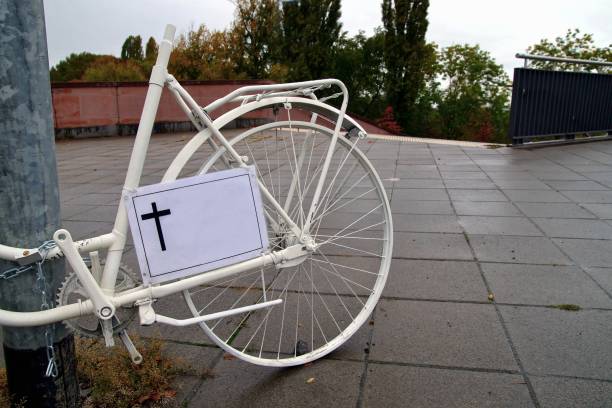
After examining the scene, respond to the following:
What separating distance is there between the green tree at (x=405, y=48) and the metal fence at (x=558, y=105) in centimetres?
917

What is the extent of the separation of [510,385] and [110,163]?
7889mm

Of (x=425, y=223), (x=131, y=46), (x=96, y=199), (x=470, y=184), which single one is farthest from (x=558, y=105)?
(x=131, y=46)

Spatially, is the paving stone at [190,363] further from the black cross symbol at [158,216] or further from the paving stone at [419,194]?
the paving stone at [419,194]

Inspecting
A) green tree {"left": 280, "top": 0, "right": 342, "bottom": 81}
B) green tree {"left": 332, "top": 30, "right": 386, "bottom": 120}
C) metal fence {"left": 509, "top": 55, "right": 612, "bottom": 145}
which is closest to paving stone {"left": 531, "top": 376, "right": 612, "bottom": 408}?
metal fence {"left": 509, "top": 55, "right": 612, "bottom": 145}

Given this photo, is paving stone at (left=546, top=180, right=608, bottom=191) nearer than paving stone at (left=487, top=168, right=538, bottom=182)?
Yes

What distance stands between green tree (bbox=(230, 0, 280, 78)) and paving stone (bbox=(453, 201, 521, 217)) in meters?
13.3

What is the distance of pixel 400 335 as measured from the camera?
277 centimetres

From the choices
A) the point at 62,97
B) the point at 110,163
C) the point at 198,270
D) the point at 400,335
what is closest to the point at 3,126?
the point at 198,270

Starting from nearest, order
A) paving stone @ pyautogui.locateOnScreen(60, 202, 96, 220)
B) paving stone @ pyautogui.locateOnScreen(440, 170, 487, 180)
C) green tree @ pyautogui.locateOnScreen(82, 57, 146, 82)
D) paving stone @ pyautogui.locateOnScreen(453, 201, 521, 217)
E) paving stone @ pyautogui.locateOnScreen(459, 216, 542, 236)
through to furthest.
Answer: paving stone @ pyautogui.locateOnScreen(459, 216, 542, 236)
paving stone @ pyautogui.locateOnScreen(453, 201, 521, 217)
paving stone @ pyautogui.locateOnScreen(60, 202, 96, 220)
paving stone @ pyautogui.locateOnScreen(440, 170, 487, 180)
green tree @ pyautogui.locateOnScreen(82, 57, 146, 82)

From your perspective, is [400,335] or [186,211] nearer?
[186,211]

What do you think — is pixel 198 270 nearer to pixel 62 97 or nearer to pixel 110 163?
pixel 110 163

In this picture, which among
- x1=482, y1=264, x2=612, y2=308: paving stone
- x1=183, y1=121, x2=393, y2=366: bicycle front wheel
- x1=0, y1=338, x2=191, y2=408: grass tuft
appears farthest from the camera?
x1=482, y1=264, x2=612, y2=308: paving stone

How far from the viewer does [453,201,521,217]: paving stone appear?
5210 millimetres

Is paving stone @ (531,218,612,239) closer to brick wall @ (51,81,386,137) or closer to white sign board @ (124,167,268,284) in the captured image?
white sign board @ (124,167,268,284)
